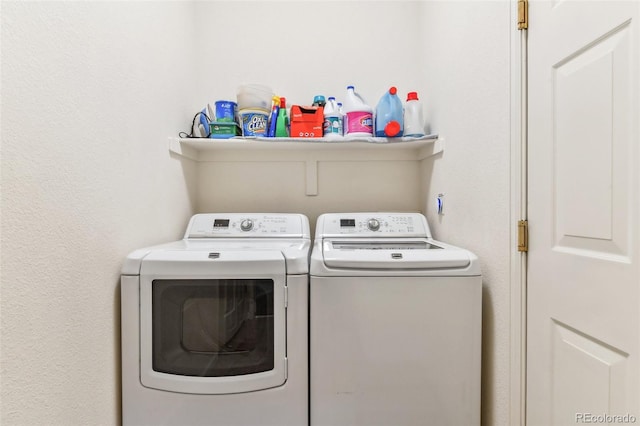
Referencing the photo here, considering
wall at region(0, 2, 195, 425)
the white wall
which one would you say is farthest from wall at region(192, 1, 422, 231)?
wall at region(0, 2, 195, 425)

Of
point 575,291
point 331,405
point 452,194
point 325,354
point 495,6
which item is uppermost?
point 495,6

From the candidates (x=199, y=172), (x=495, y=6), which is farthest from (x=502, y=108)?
(x=199, y=172)

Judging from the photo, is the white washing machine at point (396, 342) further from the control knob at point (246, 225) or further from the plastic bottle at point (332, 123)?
the plastic bottle at point (332, 123)

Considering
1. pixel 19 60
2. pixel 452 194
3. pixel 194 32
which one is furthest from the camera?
pixel 194 32

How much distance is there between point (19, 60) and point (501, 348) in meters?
1.76

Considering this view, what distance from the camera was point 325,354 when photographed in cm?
123

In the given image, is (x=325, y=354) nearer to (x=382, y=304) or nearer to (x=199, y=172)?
(x=382, y=304)

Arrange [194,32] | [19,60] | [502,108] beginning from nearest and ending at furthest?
[19,60], [502,108], [194,32]

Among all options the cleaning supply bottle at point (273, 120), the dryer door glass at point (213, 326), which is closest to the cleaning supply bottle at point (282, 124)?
the cleaning supply bottle at point (273, 120)

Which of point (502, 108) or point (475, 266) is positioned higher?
point (502, 108)

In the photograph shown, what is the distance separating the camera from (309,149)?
2.00 m

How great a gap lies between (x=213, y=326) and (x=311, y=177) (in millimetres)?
1101

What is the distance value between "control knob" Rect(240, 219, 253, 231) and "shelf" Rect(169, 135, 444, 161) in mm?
434
